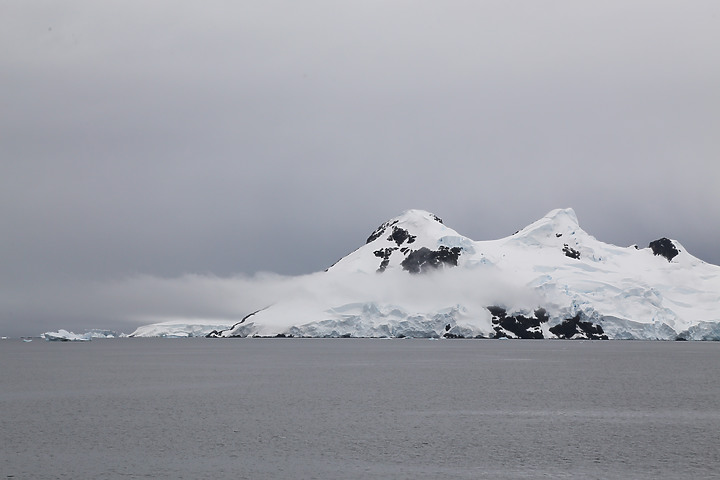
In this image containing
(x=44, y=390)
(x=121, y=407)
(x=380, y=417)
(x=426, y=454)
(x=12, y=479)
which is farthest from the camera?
(x=44, y=390)

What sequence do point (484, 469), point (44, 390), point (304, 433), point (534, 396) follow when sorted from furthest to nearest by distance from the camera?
point (44, 390), point (534, 396), point (304, 433), point (484, 469)

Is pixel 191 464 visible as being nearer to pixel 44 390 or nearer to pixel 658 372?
pixel 44 390

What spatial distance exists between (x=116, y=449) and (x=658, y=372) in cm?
8309

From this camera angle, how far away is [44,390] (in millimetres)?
75625

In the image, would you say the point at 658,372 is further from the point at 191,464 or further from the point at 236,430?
the point at 191,464

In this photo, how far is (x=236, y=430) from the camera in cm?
4625

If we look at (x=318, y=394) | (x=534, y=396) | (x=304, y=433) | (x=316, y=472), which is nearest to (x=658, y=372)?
(x=534, y=396)

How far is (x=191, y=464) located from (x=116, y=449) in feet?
21.2

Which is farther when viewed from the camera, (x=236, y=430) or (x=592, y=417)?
(x=592, y=417)

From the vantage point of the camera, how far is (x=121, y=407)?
194 feet

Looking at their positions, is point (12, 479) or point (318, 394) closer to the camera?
point (12, 479)

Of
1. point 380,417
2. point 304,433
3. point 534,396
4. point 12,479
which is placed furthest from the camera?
point 534,396

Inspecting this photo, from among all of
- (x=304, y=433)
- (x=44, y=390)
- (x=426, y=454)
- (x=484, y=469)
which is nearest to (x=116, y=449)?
(x=304, y=433)

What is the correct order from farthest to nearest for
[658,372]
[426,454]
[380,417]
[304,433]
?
[658,372]
[380,417]
[304,433]
[426,454]
